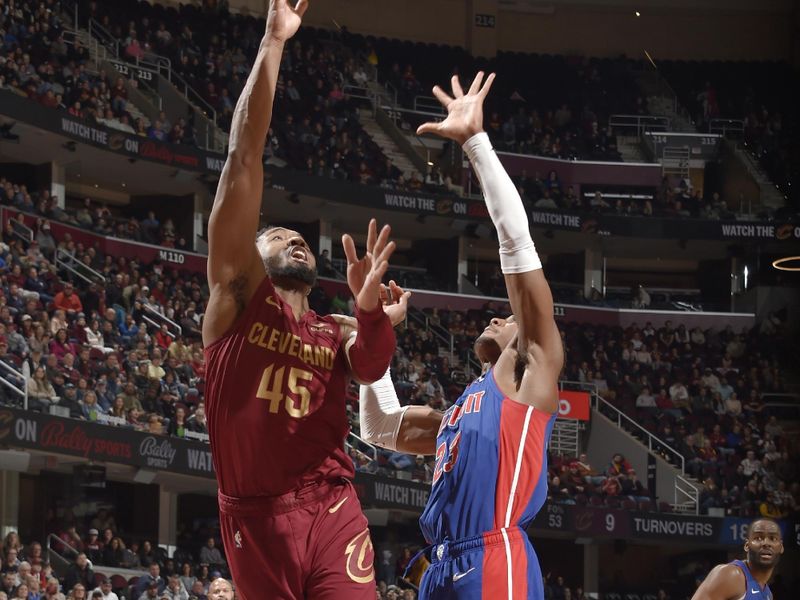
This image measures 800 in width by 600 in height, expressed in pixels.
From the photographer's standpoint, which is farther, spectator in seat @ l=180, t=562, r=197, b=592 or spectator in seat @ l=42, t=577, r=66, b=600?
spectator in seat @ l=180, t=562, r=197, b=592

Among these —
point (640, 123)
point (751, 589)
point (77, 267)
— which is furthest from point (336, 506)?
point (640, 123)

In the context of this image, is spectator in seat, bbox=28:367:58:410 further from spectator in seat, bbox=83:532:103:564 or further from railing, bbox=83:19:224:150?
railing, bbox=83:19:224:150

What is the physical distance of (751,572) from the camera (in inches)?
351

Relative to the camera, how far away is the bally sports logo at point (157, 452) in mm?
21703

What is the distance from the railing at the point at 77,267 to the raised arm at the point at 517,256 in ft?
64.1

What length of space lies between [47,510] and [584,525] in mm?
11147

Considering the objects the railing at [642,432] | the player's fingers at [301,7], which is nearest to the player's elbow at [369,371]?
the player's fingers at [301,7]

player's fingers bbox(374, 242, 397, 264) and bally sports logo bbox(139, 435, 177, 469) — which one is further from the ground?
player's fingers bbox(374, 242, 397, 264)

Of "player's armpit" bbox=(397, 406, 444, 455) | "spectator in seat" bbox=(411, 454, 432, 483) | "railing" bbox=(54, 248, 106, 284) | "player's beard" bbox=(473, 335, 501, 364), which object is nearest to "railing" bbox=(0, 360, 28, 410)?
"railing" bbox=(54, 248, 106, 284)

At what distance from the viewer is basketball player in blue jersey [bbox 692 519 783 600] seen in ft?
28.8

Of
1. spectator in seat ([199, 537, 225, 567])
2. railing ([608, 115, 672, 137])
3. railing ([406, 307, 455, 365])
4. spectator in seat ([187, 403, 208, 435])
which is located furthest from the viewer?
railing ([608, 115, 672, 137])

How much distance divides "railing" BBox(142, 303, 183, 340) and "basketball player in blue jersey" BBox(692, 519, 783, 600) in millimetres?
17218

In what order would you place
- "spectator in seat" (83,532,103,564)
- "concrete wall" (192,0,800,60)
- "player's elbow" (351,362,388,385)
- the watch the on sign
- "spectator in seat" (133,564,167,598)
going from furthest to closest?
1. "concrete wall" (192,0,800,60)
2. the watch the on sign
3. "spectator in seat" (83,532,103,564)
4. "spectator in seat" (133,564,167,598)
5. "player's elbow" (351,362,388,385)

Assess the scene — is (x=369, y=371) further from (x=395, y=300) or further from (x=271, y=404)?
(x=395, y=300)
